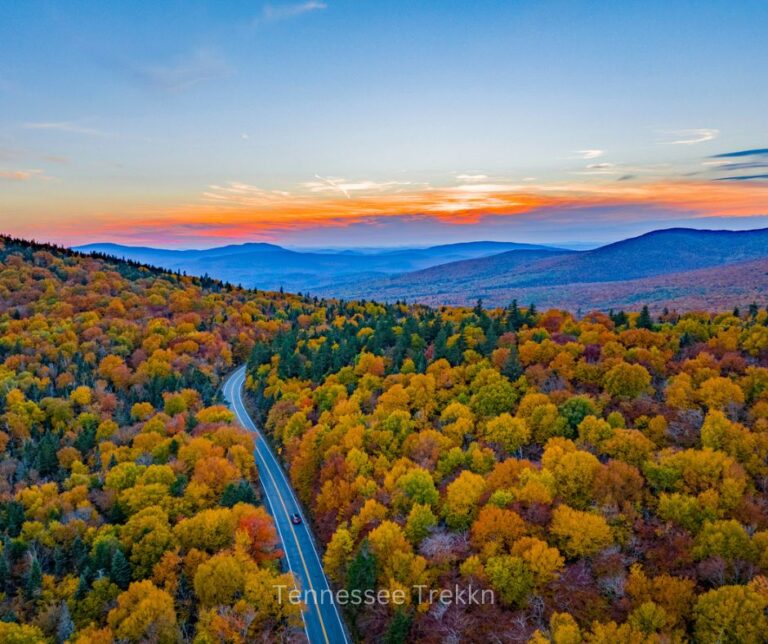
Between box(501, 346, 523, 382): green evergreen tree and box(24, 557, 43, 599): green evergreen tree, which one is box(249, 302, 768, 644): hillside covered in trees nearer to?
box(501, 346, 523, 382): green evergreen tree

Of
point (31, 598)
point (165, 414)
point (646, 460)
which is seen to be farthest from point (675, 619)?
point (165, 414)

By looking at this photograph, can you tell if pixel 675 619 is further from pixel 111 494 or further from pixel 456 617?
pixel 111 494

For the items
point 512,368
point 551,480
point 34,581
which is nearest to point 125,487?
point 34,581

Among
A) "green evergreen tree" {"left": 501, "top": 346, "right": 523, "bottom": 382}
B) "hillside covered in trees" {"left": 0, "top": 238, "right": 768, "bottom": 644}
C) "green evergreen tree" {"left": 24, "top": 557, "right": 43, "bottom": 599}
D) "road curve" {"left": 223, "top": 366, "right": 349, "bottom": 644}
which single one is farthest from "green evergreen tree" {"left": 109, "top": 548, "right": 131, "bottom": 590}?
"green evergreen tree" {"left": 501, "top": 346, "right": 523, "bottom": 382}

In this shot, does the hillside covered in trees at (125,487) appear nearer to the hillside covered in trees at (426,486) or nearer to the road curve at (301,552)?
the hillside covered in trees at (426,486)

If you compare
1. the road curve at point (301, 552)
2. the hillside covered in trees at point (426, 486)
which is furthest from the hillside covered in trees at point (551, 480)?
the road curve at point (301, 552)
